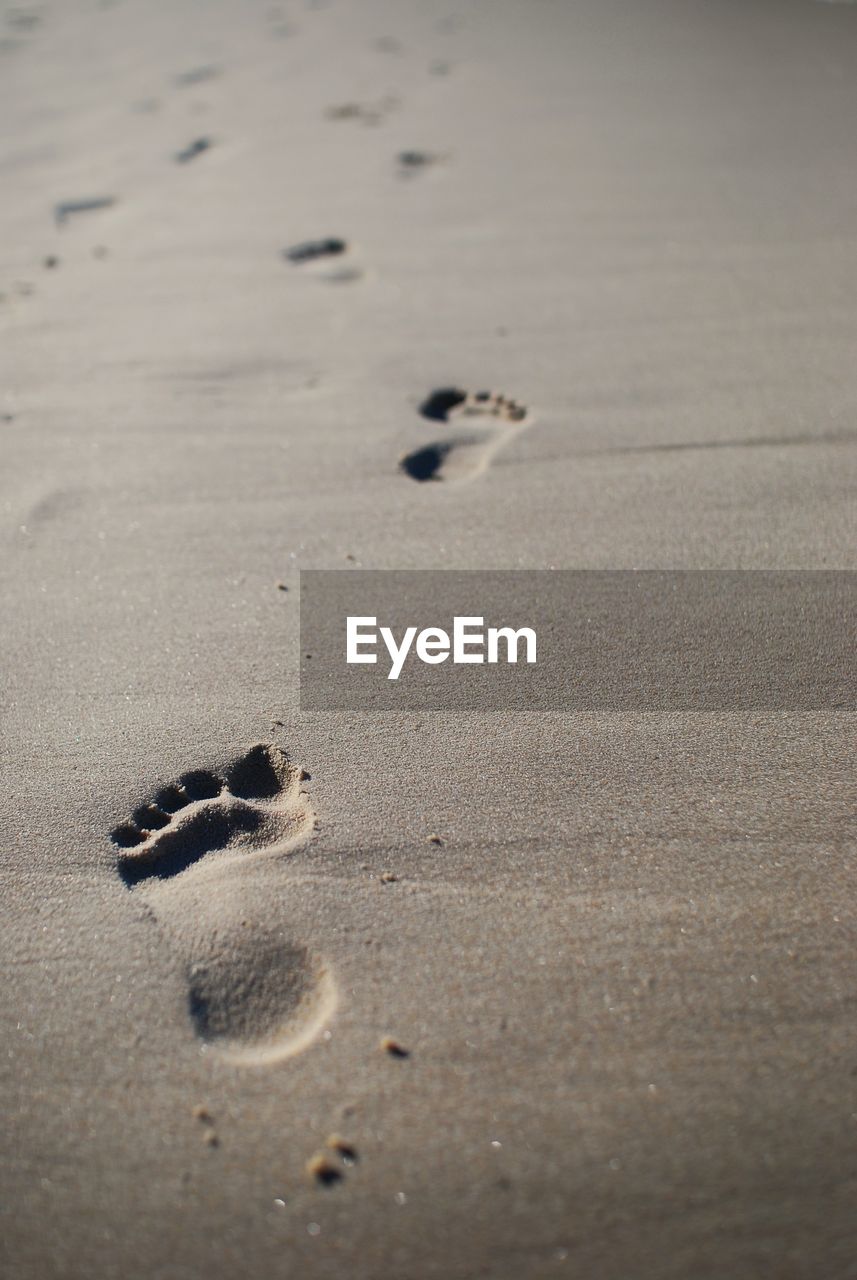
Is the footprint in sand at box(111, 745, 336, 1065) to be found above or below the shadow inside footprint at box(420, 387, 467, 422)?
below

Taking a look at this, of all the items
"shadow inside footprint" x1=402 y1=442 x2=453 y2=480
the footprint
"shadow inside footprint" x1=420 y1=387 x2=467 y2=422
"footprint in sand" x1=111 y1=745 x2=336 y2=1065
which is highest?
the footprint

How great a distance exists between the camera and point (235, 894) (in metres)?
1.30

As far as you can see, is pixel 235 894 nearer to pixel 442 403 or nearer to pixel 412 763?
pixel 412 763

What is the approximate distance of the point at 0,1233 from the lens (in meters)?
1.04

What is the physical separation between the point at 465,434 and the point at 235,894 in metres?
1.16

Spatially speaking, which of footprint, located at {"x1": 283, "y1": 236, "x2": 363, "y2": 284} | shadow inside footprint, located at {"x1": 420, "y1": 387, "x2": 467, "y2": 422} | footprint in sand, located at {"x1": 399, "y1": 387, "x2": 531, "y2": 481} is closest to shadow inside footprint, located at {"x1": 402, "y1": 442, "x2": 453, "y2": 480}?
footprint in sand, located at {"x1": 399, "y1": 387, "x2": 531, "y2": 481}

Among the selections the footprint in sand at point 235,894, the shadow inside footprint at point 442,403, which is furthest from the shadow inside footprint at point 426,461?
the footprint in sand at point 235,894

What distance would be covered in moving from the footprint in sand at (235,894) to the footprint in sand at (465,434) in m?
0.78

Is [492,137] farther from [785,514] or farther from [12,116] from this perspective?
[785,514]

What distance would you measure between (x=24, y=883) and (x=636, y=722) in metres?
0.87

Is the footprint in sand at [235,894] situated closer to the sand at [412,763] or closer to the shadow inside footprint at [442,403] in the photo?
the sand at [412,763]

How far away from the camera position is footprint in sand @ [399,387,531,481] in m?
2.06

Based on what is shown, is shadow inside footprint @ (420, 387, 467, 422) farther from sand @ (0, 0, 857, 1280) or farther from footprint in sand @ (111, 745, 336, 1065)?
footprint in sand @ (111, 745, 336, 1065)

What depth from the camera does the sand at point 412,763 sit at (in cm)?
105
